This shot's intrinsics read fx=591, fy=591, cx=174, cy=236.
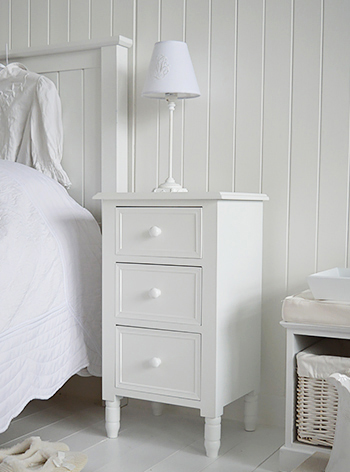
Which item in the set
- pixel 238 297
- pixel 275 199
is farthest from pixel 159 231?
pixel 275 199

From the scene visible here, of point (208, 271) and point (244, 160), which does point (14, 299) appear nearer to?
point (208, 271)

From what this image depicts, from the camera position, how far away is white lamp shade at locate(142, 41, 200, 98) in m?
1.98

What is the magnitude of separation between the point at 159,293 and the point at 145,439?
510 millimetres

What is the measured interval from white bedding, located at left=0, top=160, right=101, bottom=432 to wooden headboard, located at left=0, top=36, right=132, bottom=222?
196 mm

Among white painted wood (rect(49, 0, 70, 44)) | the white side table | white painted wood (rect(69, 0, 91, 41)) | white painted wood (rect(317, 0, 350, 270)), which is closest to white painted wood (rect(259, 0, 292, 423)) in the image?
white painted wood (rect(317, 0, 350, 270))

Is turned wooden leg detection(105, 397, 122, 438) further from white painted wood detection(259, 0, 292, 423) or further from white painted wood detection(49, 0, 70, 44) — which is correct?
white painted wood detection(49, 0, 70, 44)

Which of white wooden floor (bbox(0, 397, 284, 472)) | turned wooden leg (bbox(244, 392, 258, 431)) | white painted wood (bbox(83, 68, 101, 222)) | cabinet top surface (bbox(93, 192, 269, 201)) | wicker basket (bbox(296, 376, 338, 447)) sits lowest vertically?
white wooden floor (bbox(0, 397, 284, 472))

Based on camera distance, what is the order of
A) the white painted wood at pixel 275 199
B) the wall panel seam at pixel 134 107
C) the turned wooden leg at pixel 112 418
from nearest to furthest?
1. the turned wooden leg at pixel 112 418
2. the white painted wood at pixel 275 199
3. the wall panel seam at pixel 134 107

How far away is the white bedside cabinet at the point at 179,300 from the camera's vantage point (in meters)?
1.74

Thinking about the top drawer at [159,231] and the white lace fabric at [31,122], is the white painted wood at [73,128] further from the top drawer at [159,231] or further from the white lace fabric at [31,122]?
the top drawer at [159,231]

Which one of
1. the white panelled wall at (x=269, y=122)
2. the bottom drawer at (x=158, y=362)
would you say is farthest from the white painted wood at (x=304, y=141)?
the bottom drawer at (x=158, y=362)

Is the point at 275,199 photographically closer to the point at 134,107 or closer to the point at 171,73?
the point at 171,73

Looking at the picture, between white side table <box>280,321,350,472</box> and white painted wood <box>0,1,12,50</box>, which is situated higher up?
white painted wood <box>0,1,12,50</box>

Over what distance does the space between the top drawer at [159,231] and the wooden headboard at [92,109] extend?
441 millimetres
